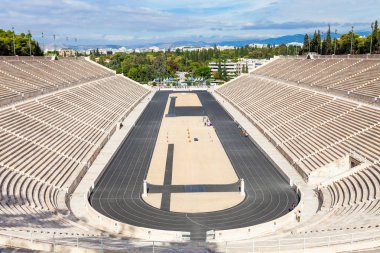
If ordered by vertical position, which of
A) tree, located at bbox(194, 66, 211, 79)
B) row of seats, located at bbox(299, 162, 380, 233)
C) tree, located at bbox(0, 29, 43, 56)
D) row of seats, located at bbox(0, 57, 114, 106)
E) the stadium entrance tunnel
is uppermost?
tree, located at bbox(0, 29, 43, 56)

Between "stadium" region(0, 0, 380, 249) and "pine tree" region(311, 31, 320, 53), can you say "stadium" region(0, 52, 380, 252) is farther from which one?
"pine tree" region(311, 31, 320, 53)

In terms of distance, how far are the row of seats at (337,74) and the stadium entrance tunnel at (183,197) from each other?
445 inches

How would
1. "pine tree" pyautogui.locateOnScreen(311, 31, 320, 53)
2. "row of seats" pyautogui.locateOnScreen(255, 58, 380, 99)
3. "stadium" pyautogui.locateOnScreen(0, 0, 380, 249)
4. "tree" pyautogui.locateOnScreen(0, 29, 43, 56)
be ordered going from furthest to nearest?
"pine tree" pyautogui.locateOnScreen(311, 31, 320, 53)
"tree" pyautogui.locateOnScreen(0, 29, 43, 56)
"row of seats" pyautogui.locateOnScreen(255, 58, 380, 99)
"stadium" pyautogui.locateOnScreen(0, 0, 380, 249)

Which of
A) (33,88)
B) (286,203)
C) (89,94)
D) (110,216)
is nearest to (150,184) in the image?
(110,216)

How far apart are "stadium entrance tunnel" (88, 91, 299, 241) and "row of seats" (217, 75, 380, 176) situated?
2.53 meters

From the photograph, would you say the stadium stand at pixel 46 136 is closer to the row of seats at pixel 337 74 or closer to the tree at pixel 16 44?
the tree at pixel 16 44

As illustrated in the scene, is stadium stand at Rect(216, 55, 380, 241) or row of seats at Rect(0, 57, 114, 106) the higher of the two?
row of seats at Rect(0, 57, 114, 106)

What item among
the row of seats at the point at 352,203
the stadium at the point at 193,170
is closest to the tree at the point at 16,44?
the stadium at the point at 193,170

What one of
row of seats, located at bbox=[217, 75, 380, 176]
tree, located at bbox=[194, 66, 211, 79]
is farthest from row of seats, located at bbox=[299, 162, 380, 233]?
tree, located at bbox=[194, 66, 211, 79]

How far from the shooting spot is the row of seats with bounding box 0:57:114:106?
35.6m

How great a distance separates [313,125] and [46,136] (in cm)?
Result: 2072

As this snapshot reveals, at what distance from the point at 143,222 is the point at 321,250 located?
9.66 m

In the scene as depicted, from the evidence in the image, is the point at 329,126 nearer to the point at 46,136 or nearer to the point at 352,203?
the point at 352,203

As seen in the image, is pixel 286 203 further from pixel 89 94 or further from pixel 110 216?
pixel 89 94
